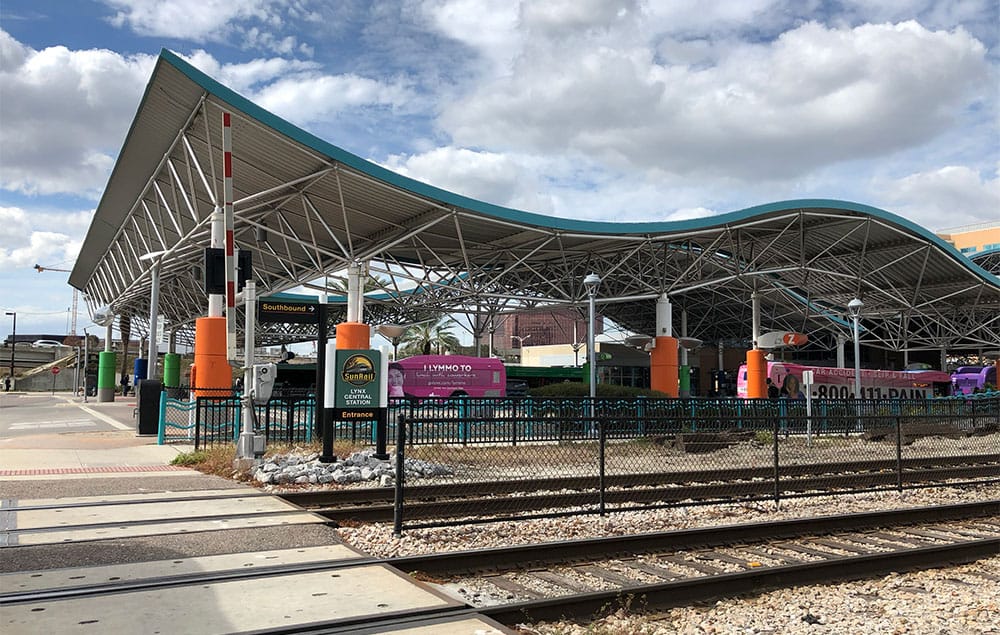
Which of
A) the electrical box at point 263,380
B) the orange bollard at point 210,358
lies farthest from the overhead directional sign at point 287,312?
the orange bollard at point 210,358

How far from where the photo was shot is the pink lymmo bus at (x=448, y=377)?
37.3 meters

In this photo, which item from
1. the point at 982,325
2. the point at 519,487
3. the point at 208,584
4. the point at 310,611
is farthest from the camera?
the point at 982,325

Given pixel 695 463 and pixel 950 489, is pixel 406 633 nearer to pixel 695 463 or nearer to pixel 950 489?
pixel 695 463

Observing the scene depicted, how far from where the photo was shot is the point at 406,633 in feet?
18.8

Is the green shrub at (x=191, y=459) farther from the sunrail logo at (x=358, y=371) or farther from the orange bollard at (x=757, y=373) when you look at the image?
the orange bollard at (x=757, y=373)

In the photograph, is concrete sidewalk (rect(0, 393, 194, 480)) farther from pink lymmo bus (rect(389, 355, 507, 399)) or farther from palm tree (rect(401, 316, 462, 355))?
palm tree (rect(401, 316, 462, 355))

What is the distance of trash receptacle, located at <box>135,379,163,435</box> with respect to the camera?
24.5 m

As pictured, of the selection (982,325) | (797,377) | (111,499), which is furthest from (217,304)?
(982,325)

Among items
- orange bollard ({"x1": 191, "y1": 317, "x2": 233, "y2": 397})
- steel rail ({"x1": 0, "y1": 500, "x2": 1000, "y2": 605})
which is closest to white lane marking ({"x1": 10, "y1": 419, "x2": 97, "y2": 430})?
orange bollard ({"x1": 191, "y1": 317, "x2": 233, "y2": 397})

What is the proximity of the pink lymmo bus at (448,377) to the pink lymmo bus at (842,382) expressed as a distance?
16581 millimetres

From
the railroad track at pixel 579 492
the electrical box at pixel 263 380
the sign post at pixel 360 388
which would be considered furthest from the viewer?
the electrical box at pixel 263 380

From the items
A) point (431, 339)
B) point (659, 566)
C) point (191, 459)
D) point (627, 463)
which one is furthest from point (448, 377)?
point (431, 339)

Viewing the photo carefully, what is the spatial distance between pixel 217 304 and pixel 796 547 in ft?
76.1

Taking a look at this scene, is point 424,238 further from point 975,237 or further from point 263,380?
point 975,237
